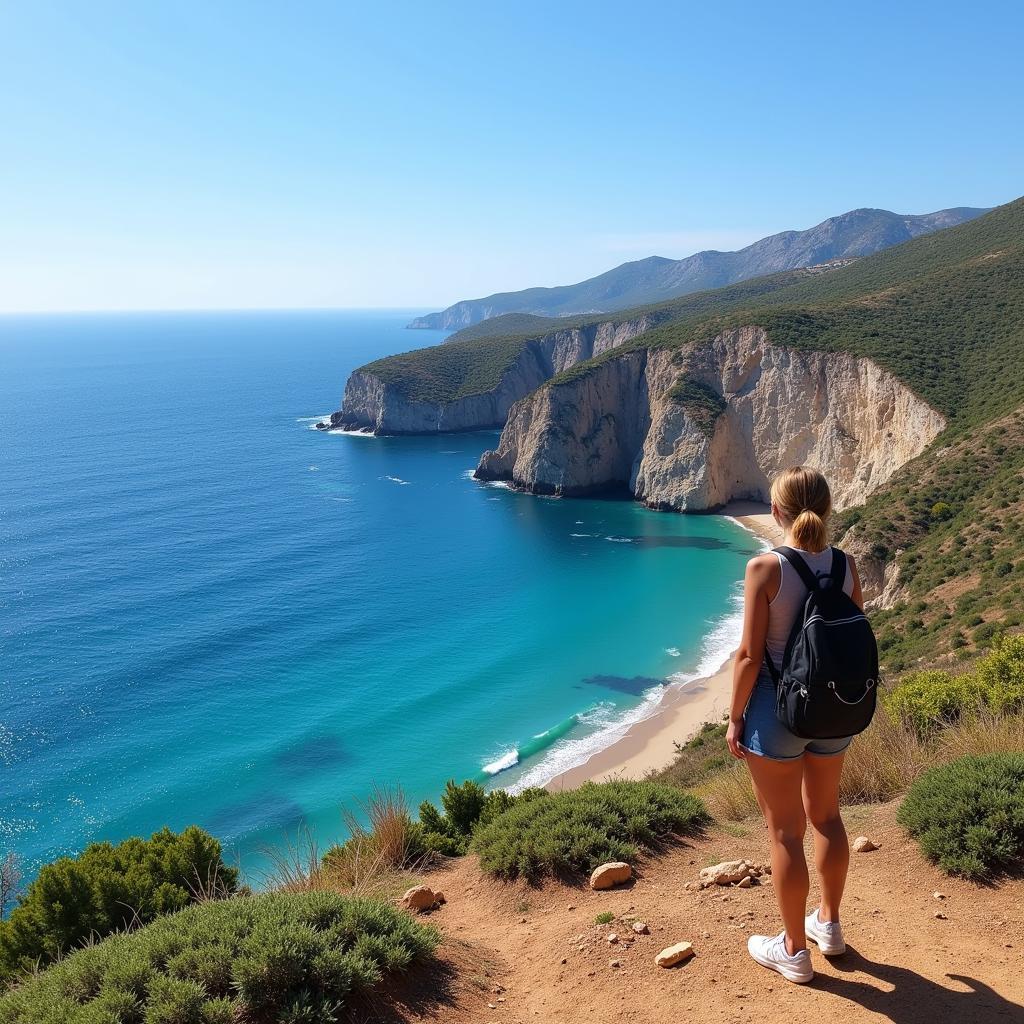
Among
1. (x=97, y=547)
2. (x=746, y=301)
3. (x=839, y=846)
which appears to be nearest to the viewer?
(x=839, y=846)

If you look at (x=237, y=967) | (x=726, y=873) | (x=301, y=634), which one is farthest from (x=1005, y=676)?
(x=301, y=634)

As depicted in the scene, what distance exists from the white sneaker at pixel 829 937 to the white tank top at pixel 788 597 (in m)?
1.81

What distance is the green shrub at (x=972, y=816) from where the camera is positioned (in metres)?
5.80

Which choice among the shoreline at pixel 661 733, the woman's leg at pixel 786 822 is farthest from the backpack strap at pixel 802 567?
the shoreline at pixel 661 733

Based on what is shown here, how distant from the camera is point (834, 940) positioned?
4652 mm

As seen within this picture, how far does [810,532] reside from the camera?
163 inches

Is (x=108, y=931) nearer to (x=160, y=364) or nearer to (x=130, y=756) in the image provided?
Result: (x=130, y=756)

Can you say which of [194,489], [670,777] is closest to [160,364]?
[194,489]

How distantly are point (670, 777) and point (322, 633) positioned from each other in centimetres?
2311

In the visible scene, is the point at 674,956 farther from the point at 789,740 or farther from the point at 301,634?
the point at 301,634

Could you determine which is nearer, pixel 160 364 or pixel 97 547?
pixel 97 547

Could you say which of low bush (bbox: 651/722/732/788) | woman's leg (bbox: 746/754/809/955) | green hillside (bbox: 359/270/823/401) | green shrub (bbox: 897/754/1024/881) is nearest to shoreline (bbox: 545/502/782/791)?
low bush (bbox: 651/722/732/788)

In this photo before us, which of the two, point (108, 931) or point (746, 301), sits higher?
point (746, 301)

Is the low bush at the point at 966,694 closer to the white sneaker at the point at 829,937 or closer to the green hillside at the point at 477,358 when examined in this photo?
the white sneaker at the point at 829,937
